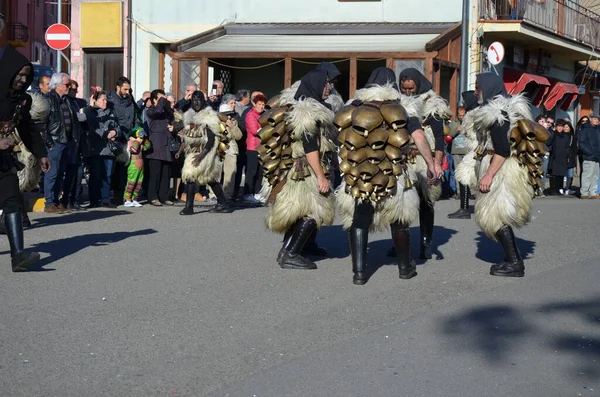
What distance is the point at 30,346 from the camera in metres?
6.47

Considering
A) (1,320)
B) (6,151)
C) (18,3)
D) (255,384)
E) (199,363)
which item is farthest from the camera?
(18,3)

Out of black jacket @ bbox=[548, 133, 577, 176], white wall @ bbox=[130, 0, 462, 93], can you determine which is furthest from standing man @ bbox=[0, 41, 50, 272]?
white wall @ bbox=[130, 0, 462, 93]

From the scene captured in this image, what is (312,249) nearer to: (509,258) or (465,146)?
(509,258)

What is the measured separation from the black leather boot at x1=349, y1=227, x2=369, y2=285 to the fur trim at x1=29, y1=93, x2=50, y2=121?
6300 millimetres

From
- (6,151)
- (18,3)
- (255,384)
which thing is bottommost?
(255,384)

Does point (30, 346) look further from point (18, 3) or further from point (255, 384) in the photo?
point (18, 3)

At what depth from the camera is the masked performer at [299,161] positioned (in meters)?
9.24

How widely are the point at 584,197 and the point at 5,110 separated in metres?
15.6

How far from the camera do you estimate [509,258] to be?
9.55 metres

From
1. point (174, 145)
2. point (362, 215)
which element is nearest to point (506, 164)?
point (362, 215)

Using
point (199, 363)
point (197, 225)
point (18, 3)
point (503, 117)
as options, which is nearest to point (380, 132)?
point (503, 117)

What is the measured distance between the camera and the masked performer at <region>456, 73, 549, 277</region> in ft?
30.6

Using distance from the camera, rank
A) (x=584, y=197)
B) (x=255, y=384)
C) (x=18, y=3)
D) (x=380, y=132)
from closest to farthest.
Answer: (x=255, y=384), (x=380, y=132), (x=584, y=197), (x=18, y=3)

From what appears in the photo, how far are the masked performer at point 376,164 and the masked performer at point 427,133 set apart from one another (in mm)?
855
